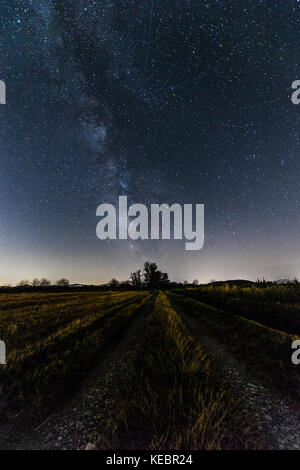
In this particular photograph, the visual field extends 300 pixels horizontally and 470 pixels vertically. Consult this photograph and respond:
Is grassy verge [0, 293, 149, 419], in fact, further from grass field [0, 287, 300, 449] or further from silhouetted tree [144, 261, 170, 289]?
silhouetted tree [144, 261, 170, 289]

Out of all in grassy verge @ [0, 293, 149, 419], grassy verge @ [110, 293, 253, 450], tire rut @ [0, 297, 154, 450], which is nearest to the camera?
grassy verge @ [110, 293, 253, 450]

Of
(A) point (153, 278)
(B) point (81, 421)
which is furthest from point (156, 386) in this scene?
(A) point (153, 278)

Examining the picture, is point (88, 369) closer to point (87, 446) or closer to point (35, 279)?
point (87, 446)

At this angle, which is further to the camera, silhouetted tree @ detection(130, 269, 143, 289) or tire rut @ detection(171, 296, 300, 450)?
silhouetted tree @ detection(130, 269, 143, 289)

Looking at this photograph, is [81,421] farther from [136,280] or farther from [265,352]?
[136,280]

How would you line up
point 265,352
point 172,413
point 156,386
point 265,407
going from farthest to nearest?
1. point 265,352
2. point 156,386
3. point 265,407
4. point 172,413

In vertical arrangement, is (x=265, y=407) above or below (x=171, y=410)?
below

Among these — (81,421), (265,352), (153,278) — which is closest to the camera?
(81,421)

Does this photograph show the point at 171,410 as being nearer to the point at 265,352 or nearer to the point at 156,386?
the point at 156,386

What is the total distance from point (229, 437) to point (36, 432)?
8.08 feet

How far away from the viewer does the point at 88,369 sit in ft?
13.0

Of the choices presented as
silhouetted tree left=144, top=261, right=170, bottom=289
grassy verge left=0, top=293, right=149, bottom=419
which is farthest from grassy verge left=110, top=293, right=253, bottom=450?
silhouetted tree left=144, top=261, right=170, bottom=289

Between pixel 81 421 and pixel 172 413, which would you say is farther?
pixel 81 421
